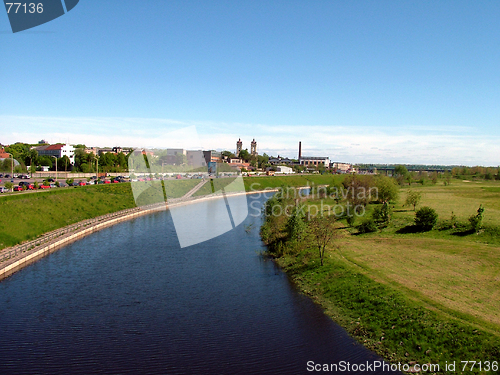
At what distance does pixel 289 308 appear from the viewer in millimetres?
20422

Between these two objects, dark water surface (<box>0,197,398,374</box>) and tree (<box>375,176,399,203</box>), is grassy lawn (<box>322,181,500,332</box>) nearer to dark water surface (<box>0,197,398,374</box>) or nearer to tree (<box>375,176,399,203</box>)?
dark water surface (<box>0,197,398,374</box>)

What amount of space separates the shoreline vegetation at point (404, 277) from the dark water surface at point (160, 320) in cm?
175

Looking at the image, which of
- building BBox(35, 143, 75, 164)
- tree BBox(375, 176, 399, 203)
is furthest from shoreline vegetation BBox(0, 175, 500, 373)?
building BBox(35, 143, 75, 164)

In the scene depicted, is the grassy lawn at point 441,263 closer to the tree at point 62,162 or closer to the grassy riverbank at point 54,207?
the grassy riverbank at point 54,207

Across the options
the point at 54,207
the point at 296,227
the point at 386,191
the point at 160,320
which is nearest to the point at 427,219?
the point at 296,227

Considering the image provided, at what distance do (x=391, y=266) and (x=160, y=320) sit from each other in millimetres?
16246

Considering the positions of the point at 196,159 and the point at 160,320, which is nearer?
the point at 160,320

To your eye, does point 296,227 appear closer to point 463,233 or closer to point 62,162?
point 463,233

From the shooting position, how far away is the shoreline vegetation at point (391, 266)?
16078 mm

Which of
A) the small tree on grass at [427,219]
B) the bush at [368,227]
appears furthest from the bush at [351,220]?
the small tree on grass at [427,219]

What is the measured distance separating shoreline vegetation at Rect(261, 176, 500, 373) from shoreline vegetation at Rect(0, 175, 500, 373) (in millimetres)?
50

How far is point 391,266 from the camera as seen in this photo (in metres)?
25.4

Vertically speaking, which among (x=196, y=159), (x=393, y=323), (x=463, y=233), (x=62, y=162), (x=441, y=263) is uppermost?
(x=196, y=159)

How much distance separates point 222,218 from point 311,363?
38.1 meters
